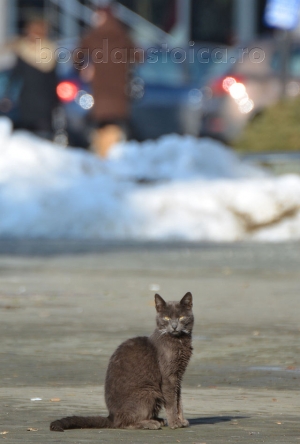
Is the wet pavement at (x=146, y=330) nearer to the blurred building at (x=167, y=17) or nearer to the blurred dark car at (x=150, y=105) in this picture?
the blurred dark car at (x=150, y=105)

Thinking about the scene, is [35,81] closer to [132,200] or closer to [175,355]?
[132,200]

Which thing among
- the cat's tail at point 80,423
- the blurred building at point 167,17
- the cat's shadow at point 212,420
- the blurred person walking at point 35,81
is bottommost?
the cat's tail at point 80,423

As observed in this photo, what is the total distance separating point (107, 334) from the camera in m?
8.45

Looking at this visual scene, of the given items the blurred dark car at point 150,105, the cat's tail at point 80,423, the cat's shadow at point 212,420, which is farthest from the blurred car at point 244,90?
the cat's tail at point 80,423

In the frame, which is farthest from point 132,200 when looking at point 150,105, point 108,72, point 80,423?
point 80,423

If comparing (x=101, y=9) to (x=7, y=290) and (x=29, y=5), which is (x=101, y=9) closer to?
(x=7, y=290)

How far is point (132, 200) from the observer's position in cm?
1548

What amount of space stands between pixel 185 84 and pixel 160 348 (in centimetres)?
1686

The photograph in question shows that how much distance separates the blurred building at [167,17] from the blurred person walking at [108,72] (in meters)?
15.5

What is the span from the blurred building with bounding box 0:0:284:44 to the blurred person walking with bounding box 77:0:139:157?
609 inches

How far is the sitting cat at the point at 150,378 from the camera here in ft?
18.5

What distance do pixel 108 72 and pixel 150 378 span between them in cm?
1458

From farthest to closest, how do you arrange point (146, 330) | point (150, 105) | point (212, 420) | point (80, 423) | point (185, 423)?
point (150, 105), point (146, 330), point (212, 420), point (185, 423), point (80, 423)

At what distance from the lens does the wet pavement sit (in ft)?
19.3
